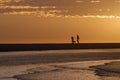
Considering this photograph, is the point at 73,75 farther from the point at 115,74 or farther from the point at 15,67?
the point at 15,67

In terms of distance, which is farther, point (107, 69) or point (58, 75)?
point (107, 69)

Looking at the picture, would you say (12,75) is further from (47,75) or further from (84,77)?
(84,77)

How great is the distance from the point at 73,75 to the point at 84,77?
3.99 ft

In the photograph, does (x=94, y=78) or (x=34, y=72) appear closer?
(x=94, y=78)

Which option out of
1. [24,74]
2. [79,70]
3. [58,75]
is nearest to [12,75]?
[24,74]

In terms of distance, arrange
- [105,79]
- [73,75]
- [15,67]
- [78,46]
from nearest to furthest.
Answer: [105,79]
[73,75]
[15,67]
[78,46]

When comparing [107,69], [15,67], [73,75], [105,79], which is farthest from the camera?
[15,67]

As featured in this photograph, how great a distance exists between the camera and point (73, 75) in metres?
29.8

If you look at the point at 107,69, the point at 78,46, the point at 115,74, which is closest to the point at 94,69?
the point at 107,69

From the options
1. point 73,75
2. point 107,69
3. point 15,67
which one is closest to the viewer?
point 73,75

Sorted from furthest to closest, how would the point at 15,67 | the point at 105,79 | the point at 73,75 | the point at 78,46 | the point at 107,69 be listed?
the point at 78,46 < the point at 15,67 < the point at 107,69 < the point at 73,75 < the point at 105,79

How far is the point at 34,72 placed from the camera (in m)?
31.7

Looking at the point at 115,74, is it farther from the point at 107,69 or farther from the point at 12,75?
the point at 12,75

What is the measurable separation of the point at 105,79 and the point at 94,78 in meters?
0.85
